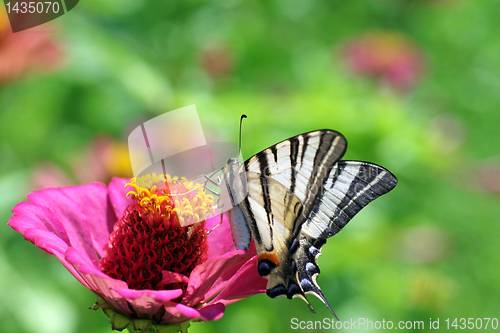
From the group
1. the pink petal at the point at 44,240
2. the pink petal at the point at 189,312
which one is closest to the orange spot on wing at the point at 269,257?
the pink petal at the point at 189,312

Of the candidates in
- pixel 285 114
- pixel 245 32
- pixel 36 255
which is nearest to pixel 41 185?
pixel 36 255

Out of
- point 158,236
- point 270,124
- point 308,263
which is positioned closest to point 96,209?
point 158,236

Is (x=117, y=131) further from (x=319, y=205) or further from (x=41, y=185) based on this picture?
(x=319, y=205)

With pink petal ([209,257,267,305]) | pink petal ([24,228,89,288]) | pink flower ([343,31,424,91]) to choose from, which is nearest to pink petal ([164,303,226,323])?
pink petal ([209,257,267,305])

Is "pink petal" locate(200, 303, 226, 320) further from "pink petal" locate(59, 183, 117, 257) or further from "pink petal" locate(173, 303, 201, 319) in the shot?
"pink petal" locate(59, 183, 117, 257)

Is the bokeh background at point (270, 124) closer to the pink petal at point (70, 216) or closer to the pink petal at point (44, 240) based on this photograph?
the pink petal at point (70, 216)

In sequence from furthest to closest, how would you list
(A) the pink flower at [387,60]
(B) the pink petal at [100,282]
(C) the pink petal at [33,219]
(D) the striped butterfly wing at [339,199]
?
(A) the pink flower at [387,60] < (D) the striped butterfly wing at [339,199] < (C) the pink petal at [33,219] < (B) the pink petal at [100,282]
